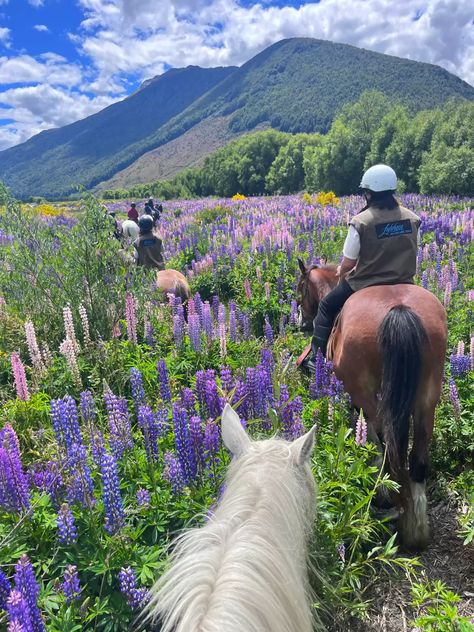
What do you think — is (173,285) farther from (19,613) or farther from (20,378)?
(19,613)

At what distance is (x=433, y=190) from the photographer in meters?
22.5

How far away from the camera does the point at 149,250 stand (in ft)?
31.1

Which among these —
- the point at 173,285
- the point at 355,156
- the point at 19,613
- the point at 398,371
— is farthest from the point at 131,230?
the point at 355,156

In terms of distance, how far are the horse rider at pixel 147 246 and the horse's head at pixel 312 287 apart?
13.3ft

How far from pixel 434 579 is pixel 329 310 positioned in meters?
2.63

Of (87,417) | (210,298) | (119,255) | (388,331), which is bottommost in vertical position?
(210,298)

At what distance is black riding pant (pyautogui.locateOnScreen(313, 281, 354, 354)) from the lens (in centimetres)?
471

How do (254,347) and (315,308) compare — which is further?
(315,308)

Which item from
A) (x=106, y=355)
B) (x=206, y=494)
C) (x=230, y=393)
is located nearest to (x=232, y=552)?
(x=206, y=494)

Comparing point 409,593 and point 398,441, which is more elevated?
point 398,441

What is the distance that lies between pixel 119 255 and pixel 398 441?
4346 mm

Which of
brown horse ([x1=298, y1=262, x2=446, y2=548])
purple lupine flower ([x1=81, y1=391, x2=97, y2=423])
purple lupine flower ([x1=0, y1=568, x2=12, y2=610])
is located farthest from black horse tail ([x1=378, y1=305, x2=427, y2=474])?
purple lupine flower ([x1=0, y1=568, x2=12, y2=610])

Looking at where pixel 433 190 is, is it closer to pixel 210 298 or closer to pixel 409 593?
pixel 210 298

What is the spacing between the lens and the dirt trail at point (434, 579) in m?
2.90
